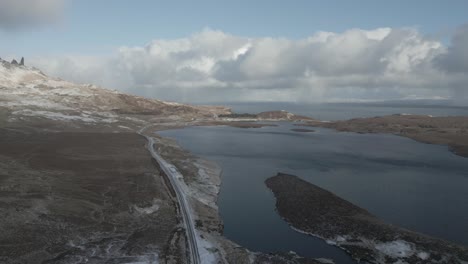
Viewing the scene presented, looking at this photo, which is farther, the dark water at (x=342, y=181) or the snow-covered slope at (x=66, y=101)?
the snow-covered slope at (x=66, y=101)

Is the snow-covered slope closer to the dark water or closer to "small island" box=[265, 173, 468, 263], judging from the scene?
the dark water

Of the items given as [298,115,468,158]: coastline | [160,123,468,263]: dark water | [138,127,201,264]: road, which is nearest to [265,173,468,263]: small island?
[160,123,468,263]: dark water

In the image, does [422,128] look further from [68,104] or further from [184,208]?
[68,104]

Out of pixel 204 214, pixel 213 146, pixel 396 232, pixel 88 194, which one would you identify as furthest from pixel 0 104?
pixel 396 232

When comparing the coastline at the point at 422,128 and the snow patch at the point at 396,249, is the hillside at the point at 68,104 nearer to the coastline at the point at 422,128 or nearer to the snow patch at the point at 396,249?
the coastline at the point at 422,128

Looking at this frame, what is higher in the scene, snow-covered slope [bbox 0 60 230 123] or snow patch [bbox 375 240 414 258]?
snow-covered slope [bbox 0 60 230 123]

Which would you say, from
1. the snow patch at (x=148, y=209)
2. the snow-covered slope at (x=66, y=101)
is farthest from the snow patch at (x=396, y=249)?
the snow-covered slope at (x=66, y=101)
